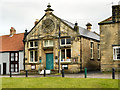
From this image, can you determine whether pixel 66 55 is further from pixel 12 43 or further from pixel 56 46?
pixel 12 43

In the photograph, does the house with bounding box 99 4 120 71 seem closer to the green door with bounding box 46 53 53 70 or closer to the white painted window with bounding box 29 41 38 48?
the green door with bounding box 46 53 53 70

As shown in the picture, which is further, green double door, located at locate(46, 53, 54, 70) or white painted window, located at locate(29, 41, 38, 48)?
white painted window, located at locate(29, 41, 38, 48)

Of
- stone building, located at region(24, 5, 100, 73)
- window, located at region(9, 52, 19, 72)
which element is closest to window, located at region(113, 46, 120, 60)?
stone building, located at region(24, 5, 100, 73)

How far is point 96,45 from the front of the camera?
110 feet

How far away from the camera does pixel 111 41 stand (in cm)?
2500

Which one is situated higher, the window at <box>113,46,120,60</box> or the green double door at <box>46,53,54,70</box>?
the window at <box>113,46,120,60</box>

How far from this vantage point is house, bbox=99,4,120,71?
24578mm

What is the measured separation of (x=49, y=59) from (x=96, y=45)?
8.66 meters

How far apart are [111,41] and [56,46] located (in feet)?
25.5

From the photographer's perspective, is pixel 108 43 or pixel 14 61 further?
pixel 14 61

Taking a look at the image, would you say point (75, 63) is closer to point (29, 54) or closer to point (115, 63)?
point (115, 63)

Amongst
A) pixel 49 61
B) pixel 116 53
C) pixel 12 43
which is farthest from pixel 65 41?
pixel 12 43

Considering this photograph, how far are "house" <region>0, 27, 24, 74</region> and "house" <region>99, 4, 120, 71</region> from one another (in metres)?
13.9

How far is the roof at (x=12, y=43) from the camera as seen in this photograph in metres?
34.7
